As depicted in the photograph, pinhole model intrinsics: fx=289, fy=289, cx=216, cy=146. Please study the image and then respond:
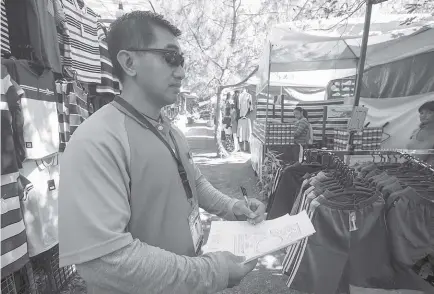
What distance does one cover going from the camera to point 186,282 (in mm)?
1123

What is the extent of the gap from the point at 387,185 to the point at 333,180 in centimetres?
43

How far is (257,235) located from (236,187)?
6.69 meters

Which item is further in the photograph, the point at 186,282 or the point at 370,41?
the point at 370,41

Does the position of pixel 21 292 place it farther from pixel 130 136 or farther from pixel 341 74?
pixel 341 74

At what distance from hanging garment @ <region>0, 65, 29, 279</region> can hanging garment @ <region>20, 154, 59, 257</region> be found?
0.34 meters

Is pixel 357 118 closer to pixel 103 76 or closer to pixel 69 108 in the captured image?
pixel 103 76

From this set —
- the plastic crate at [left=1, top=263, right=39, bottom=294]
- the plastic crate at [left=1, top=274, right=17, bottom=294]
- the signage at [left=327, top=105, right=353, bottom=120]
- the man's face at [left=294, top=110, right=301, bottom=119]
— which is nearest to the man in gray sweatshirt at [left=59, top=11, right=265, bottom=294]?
the plastic crate at [left=1, top=274, right=17, bottom=294]

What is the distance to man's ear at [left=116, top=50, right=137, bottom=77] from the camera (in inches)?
52.3

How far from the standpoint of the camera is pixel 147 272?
3.46 ft

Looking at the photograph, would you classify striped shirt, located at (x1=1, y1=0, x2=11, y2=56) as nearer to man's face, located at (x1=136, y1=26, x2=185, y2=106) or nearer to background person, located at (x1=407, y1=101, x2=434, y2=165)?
man's face, located at (x1=136, y1=26, x2=185, y2=106)

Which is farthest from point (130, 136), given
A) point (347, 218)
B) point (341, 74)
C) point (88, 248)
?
point (341, 74)

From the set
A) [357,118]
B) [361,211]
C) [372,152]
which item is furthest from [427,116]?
[361,211]

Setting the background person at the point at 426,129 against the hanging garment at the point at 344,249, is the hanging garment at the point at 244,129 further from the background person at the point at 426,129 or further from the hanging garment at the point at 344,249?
the hanging garment at the point at 344,249

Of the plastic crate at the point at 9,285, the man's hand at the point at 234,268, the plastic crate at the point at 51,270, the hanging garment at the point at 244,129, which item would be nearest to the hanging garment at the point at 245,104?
the hanging garment at the point at 244,129
